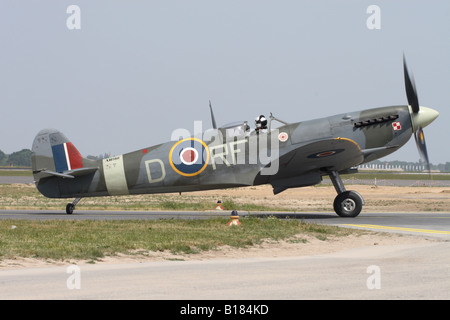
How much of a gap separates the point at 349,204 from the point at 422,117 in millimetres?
3828

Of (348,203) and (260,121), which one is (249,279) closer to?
(260,121)

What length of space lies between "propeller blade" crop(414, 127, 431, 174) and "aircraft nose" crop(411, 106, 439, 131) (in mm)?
219

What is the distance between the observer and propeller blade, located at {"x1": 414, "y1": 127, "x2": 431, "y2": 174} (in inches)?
809

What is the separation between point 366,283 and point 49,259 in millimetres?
5560

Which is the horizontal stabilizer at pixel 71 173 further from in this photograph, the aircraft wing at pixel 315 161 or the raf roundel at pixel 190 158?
the aircraft wing at pixel 315 161

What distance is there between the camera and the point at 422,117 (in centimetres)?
2019

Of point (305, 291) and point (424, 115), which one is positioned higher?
point (424, 115)

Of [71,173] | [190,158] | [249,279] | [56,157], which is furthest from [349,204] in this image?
[249,279]

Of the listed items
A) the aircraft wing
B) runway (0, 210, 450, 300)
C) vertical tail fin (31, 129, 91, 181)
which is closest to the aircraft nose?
the aircraft wing

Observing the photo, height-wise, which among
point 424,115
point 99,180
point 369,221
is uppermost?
point 424,115

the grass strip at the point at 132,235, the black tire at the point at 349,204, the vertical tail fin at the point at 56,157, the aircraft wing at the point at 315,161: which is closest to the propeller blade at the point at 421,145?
the aircraft wing at the point at 315,161
